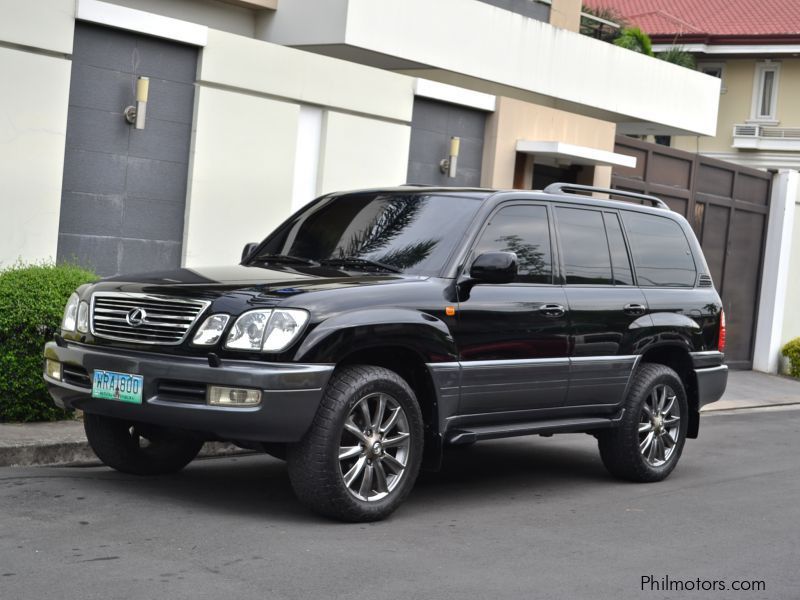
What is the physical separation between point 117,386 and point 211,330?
2.07 feet

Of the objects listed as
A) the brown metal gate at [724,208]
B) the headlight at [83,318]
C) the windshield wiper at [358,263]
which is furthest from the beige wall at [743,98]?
the headlight at [83,318]

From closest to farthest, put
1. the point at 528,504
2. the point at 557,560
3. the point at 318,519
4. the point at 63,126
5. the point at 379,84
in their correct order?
the point at 557,560, the point at 318,519, the point at 528,504, the point at 63,126, the point at 379,84

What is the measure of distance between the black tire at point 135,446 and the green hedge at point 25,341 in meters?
1.41

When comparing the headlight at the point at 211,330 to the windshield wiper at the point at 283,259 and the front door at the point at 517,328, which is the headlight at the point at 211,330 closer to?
the windshield wiper at the point at 283,259

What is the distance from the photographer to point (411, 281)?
708 cm

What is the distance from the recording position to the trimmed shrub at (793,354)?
2189 centimetres

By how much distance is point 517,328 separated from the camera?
24.8 feet

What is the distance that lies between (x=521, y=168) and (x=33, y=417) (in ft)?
33.3

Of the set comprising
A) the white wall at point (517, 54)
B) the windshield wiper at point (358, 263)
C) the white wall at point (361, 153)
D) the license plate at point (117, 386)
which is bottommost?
the license plate at point (117, 386)

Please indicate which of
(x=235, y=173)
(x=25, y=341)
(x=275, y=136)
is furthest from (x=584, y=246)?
(x=275, y=136)

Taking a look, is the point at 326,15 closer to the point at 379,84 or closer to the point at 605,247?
the point at 379,84

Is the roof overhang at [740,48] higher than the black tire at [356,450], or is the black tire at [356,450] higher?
the roof overhang at [740,48]

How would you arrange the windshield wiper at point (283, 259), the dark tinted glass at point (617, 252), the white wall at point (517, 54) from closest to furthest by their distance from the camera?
1. the windshield wiper at point (283, 259)
2. the dark tinted glass at point (617, 252)
3. the white wall at point (517, 54)

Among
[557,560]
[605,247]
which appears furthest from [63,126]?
[557,560]
